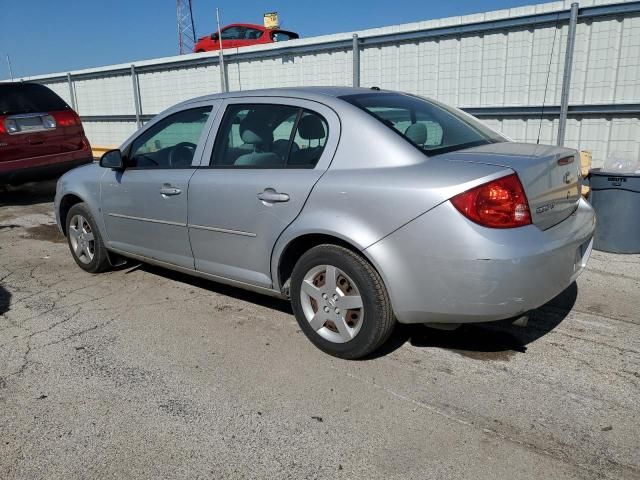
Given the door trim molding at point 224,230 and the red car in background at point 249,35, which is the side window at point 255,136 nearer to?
the door trim molding at point 224,230

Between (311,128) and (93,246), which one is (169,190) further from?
(93,246)

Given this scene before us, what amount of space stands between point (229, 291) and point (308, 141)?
1.69 meters

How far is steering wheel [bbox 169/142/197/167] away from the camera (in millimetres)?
4133

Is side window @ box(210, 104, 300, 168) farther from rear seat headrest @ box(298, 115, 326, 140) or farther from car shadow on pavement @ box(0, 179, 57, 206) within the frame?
car shadow on pavement @ box(0, 179, 57, 206)

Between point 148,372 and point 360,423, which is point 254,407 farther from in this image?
point 148,372

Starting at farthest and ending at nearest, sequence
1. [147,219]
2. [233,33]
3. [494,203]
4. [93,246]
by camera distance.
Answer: [233,33]
[93,246]
[147,219]
[494,203]

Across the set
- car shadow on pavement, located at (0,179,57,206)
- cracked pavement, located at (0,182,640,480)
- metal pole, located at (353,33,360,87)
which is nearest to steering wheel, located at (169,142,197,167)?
cracked pavement, located at (0,182,640,480)

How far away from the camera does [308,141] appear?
3477mm

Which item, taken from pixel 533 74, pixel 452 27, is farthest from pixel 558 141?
pixel 452 27

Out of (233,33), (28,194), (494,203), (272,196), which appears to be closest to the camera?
(494,203)

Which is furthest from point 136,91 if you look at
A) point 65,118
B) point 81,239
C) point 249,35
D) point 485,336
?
point 485,336

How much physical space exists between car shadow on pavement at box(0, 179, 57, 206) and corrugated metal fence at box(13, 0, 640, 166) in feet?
14.4

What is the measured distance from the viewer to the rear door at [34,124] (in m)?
8.05

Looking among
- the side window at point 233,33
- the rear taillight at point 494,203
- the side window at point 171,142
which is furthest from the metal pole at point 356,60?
the side window at point 233,33
